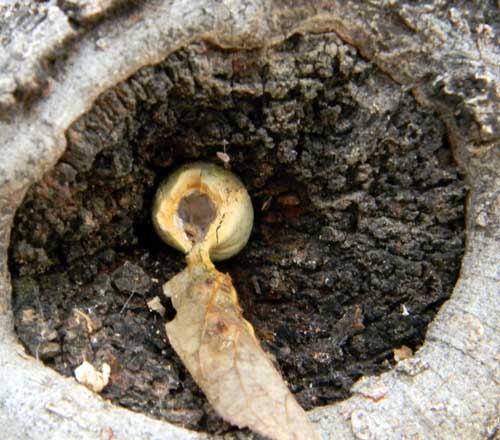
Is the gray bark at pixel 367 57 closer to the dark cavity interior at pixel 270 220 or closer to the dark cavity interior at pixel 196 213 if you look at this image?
the dark cavity interior at pixel 270 220

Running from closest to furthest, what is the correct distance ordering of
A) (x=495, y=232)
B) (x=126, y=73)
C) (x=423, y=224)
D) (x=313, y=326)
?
(x=126, y=73) < (x=495, y=232) < (x=423, y=224) < (x=313, y=326)

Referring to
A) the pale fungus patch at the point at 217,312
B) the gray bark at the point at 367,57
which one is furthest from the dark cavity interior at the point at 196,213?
the gray bark at the point at 367,57

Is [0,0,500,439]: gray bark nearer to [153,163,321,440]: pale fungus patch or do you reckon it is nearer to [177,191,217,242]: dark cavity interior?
[153,163,321,440]: pale fungus patch

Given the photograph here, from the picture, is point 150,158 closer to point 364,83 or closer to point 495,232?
point 364,83

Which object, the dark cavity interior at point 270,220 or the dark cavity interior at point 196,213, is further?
the dark cavity interior at point 196,213

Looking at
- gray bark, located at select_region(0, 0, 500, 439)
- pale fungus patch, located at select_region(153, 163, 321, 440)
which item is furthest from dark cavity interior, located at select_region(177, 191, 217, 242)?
gray bark, located at select_region(0, 0, 500, 439)

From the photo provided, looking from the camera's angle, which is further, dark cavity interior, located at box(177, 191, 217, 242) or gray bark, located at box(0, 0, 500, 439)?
dark cavity interior, located at box(177, 191, 217, 242)

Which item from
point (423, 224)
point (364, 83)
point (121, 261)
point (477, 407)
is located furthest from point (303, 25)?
point (477, 407)
